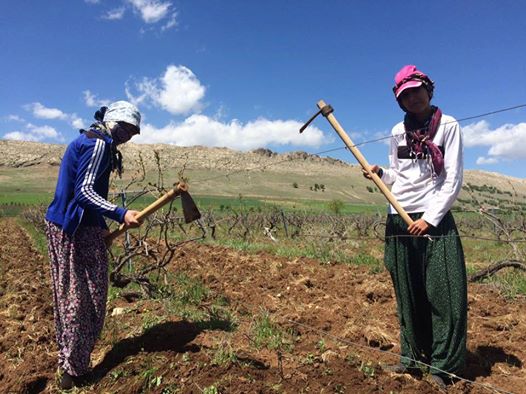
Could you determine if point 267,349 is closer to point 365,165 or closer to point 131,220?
point 131,220

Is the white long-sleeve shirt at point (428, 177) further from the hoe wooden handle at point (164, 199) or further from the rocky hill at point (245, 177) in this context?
the rocky hill at point (245, 177)

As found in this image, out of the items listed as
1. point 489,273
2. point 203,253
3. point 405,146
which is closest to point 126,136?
point 405,146

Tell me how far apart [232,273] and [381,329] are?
11.7 ft

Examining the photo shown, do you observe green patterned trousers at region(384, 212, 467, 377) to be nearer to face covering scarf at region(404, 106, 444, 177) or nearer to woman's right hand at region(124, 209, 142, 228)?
face covering scarf at region(404, 106, 444, 177)

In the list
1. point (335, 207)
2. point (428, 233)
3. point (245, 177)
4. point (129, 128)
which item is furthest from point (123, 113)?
point (245, 177)

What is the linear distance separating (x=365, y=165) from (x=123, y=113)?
5.61 ft

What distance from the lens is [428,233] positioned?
2.93m

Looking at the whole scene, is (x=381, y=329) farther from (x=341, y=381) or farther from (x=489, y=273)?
(x=489, y=273)

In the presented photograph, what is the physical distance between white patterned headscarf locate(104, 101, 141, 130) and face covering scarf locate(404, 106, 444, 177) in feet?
6.06

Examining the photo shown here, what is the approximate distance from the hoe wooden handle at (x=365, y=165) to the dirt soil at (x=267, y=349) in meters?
0.96

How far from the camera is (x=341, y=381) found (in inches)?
114

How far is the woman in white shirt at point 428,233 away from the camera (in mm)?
2832

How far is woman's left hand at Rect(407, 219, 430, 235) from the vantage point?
2.78 meters

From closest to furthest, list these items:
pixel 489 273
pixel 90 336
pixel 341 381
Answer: pixel 341 381, pixel 90 336, pixel 489 273
